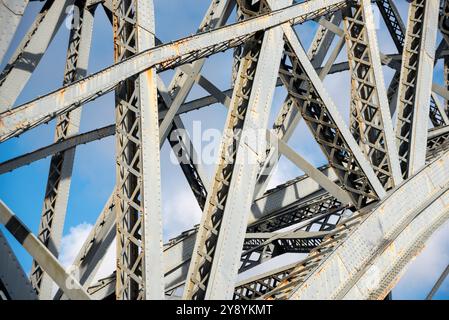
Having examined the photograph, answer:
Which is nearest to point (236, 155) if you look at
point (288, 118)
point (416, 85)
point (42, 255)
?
point (42, 255)

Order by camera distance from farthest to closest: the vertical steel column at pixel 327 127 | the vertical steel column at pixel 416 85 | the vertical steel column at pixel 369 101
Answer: the vertical steel column at pixel 416 85
the vertical steel column at pixel 369 101
the vertical steel column at pixel 327 127

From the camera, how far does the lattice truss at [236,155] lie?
22.1ft

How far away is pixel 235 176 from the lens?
25.4 feet

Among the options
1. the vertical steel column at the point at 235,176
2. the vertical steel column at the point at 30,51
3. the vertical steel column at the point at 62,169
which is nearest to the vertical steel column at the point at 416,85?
the vertical steel column at the point at 235,176

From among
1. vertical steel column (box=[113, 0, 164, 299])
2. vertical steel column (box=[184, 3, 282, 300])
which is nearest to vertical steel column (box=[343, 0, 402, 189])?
vertical steel column (box=[184, 3, 282, 300])

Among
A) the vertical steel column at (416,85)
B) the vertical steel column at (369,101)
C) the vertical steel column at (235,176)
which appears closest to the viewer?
the vertical steel column at (235,176)

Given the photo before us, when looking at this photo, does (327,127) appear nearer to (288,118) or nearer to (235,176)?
(235,176)

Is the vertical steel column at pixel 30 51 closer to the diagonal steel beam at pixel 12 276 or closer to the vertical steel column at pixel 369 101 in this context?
the diagonal steel beam at pixel 12 276

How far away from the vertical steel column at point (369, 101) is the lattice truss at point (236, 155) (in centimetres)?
2

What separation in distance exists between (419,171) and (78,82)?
6.08 meters

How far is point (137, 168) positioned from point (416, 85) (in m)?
6.42

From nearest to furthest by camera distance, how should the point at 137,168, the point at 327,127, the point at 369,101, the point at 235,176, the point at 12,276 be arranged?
1. the point at 12,276
2. the point at 137,168
3. the point at 235,176
4. the point at 327,127
5. the point at 369,101
